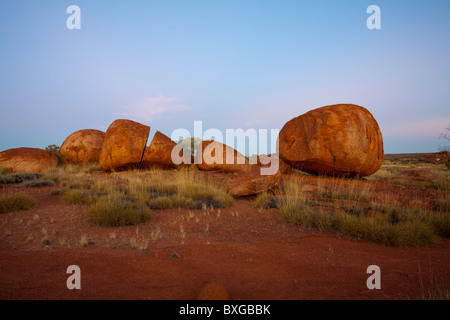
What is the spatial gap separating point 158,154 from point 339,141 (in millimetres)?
8122

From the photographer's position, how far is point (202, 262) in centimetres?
273

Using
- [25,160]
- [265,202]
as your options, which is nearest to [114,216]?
[265,202]

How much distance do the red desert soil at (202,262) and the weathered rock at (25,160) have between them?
9.27 meters

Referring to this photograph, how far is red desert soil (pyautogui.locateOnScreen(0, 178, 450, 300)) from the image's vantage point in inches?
84.4

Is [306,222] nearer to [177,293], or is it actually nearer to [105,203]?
[177,293]

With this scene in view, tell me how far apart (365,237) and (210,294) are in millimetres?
3000

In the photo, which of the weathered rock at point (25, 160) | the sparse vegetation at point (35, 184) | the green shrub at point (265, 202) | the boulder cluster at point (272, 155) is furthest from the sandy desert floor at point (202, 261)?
the weathered rock at point (25, 160)

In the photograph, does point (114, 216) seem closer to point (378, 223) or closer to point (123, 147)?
point (378, 223)

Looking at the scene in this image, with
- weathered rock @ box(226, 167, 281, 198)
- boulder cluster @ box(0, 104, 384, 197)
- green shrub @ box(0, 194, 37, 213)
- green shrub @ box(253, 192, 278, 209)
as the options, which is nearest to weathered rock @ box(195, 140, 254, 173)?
boulder cluster @ box(0, 104, 384, 197)

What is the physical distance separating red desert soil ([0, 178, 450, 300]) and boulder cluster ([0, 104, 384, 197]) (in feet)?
9.47

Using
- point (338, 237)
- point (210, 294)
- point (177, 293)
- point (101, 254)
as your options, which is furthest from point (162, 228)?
point (338, 237)

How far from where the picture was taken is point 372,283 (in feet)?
7.54

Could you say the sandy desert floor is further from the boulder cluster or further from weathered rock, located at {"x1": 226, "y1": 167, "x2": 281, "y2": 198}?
the boulder cluster

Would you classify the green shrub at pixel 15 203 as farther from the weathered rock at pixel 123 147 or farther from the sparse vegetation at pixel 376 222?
the weathered rock at pixel 123 147
